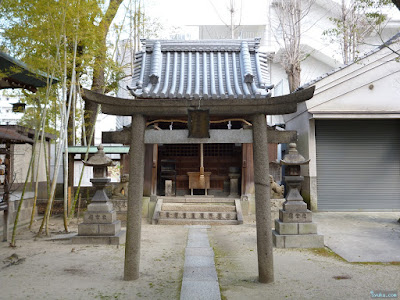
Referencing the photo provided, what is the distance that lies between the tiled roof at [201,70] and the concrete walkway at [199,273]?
3519 millimetres

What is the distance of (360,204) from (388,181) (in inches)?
59.9

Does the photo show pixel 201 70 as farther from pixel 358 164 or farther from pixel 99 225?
pixel 358 164

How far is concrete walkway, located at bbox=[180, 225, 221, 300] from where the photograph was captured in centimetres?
443

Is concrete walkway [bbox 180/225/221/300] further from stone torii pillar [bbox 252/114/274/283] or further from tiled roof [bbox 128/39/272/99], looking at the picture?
tiled roof [bbox 128/39/272/99]

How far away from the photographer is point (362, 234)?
8.95m

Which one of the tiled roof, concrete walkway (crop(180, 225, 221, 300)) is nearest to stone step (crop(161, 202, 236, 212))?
concrete walkway (crop(180, 225, 221, 300))

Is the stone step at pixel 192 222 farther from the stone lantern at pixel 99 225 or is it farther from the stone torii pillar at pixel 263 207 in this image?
the stone torii pillar at pixel 263 207

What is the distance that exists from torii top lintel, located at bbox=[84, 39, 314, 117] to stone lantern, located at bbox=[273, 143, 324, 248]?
2.46m

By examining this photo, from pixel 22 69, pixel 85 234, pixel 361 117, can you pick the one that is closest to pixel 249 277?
pixel 85 234

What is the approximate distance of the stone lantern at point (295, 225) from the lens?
300 inches

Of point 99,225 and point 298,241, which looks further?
point 99,225

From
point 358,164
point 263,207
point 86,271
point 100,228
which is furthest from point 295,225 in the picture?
point 358,164

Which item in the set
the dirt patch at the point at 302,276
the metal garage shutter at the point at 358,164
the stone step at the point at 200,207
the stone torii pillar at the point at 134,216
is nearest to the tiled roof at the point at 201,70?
the stone torii pillar at the point at 134,216

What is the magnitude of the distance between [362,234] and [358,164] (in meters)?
5.59
